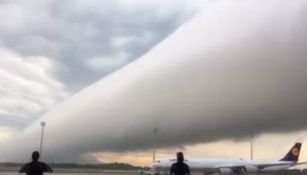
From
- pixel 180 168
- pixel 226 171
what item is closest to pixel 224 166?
pixel 226 171

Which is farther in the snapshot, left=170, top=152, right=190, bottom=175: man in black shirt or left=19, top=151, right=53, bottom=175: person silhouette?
left=170, top=152, right=190, bottom=175: man in black shirt

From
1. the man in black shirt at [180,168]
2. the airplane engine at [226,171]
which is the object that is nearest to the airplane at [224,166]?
the airplane engine at [226,171]

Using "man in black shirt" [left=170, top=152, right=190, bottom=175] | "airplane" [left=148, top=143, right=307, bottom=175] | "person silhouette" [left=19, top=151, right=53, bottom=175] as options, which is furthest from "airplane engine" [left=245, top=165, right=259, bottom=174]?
"person silhouette" [left=19, top=151, right=53, bottom=175]

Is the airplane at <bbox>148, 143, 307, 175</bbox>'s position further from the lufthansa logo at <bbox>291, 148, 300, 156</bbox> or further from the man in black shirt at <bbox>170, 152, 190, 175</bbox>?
the man in black shirt at <bbox>170, 152, 190, 175</bbox>

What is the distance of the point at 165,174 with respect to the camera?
11069cm

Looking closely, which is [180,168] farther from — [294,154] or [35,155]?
[294,154]

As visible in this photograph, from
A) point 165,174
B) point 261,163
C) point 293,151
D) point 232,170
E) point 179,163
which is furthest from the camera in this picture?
point 293,151

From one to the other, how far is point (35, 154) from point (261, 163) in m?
121

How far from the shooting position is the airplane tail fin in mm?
145375

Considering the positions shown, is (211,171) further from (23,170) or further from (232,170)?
(23,170)

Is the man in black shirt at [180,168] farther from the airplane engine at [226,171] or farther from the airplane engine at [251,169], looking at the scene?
the airplane engine at [251,169]

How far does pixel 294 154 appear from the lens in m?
147

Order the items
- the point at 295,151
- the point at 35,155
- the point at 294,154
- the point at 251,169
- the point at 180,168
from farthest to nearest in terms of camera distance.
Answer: the point at 295,151
the point at 294,154
the point at 251,169
the point at 180,168
the point at 35,155

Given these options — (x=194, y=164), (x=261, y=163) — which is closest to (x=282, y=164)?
(x=261, y=163)
